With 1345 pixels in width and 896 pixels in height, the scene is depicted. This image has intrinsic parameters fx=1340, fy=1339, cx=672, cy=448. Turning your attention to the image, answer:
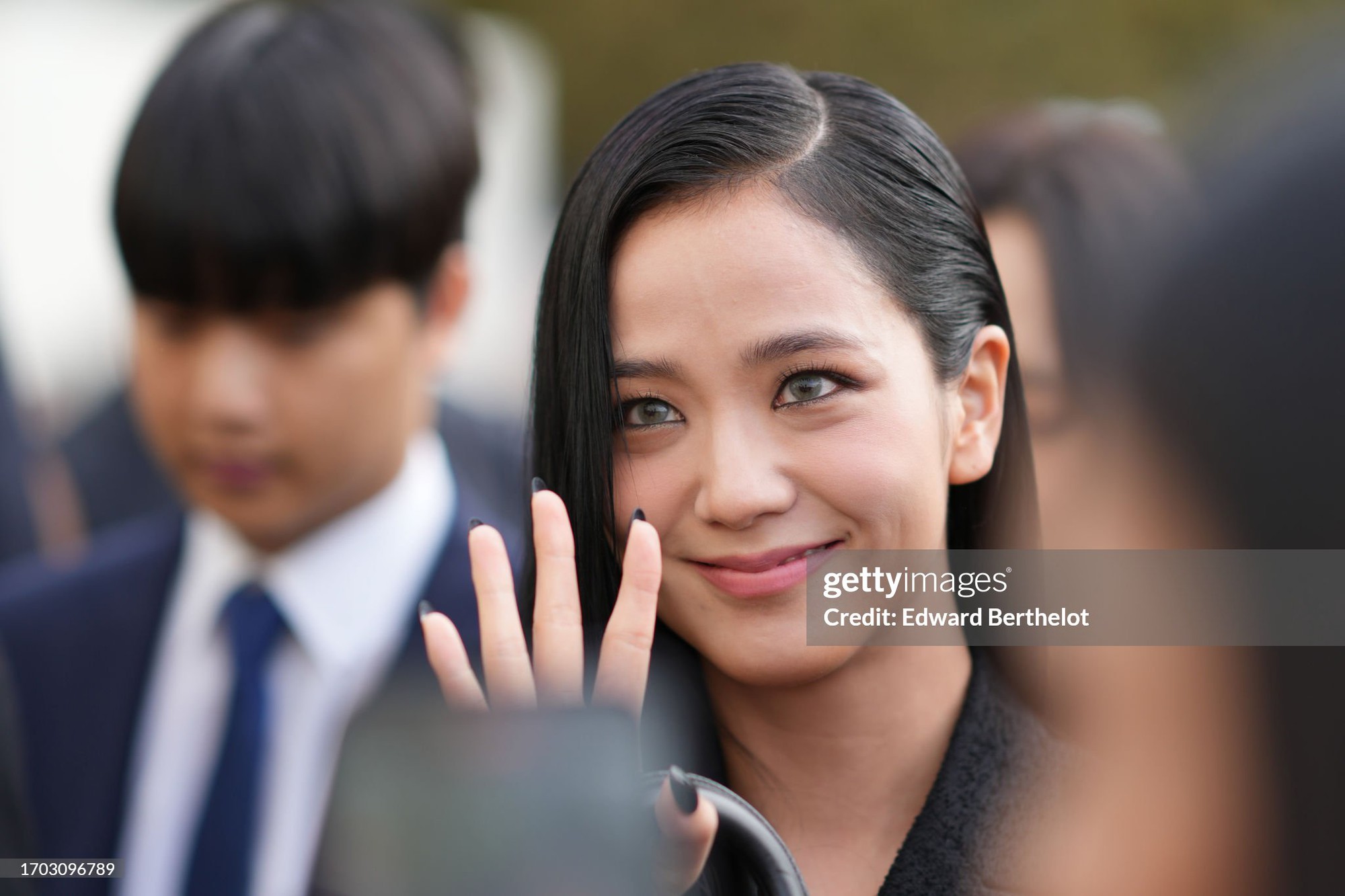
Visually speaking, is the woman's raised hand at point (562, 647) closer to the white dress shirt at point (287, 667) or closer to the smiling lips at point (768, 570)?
the smiling lips at point (768, 570)

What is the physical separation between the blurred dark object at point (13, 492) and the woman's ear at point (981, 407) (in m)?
2.48

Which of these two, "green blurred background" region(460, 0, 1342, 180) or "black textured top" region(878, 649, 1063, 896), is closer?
"black textured top" region(878, 649, 1063, 896)

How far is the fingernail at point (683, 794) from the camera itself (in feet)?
3.58

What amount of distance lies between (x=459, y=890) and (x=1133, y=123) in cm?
233

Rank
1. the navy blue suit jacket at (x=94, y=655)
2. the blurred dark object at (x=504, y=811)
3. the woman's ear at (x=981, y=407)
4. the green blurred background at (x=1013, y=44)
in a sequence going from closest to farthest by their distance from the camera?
the blurred dark object at (x=504, y=811), the woman's ear at (x=981, y=407), the navy blue suit jacket at (x=94, y=655), the green blurred background at (x=1013, y=44)

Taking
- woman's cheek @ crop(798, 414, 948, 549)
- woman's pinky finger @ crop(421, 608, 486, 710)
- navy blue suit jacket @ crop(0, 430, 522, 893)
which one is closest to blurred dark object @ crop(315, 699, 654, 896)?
woman's pinky finger @ crop(421, 608, 486, 710)

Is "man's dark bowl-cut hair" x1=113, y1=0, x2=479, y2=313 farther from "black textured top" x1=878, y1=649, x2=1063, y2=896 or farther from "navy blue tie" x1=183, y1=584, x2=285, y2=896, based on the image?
"black textured top" x1=878, y1=649, x2=1063, y2=896

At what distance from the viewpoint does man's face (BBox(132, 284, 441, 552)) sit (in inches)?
86.1

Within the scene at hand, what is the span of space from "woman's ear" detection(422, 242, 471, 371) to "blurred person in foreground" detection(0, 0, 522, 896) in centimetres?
6

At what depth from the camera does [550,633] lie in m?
1.16

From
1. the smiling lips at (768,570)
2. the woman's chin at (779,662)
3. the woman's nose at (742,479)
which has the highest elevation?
the woman's nose at (742,479)

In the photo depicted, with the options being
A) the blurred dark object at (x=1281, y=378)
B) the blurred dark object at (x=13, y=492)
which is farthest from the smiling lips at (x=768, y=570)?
the blurred dark object at (x=13, y=492)

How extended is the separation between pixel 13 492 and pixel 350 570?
4.43 feet

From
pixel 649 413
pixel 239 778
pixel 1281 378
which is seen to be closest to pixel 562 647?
pixel 649 413
